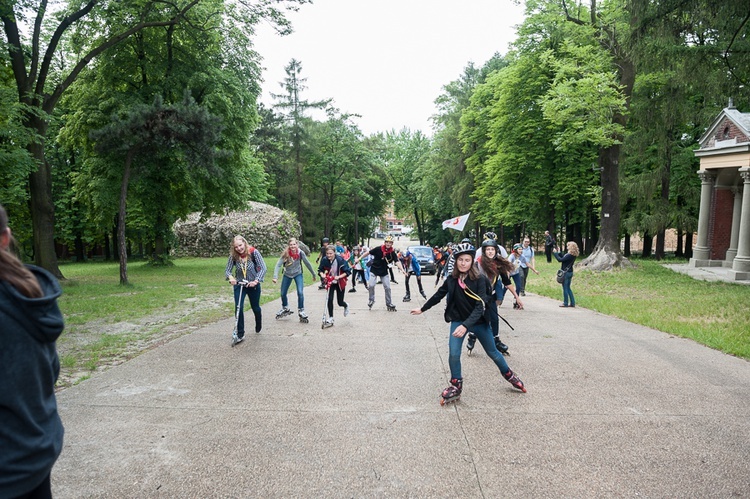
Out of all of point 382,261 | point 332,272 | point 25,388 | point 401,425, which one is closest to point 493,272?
point 401,425

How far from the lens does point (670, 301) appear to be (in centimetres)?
1364

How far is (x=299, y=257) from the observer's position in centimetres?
1098

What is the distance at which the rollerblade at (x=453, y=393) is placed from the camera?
17.3ft

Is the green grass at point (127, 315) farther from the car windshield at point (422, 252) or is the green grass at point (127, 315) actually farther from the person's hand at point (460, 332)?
the car windshield at point (422, 252)

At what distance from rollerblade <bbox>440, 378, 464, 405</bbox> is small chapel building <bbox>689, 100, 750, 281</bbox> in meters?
17.7

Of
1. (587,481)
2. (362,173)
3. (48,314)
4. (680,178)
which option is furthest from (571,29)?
(362,173)

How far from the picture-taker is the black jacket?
210 inches

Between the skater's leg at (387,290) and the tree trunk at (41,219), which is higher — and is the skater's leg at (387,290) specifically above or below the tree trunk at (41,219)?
below

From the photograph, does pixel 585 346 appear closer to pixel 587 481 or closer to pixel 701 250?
pixel 587 481

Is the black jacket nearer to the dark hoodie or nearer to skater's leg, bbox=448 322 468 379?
skater's leg, bbox=448 322 468 379

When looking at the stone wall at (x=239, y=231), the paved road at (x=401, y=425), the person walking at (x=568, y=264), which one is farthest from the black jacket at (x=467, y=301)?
the stone wall at (x=239, y=231)

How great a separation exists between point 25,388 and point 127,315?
10.2 m

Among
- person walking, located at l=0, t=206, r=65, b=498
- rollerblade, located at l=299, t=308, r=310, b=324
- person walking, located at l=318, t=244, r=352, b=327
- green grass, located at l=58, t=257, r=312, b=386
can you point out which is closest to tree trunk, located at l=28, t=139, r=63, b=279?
green grass, located at l=58, t=257, r=312, b=386

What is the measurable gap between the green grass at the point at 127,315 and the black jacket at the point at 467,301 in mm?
4720
